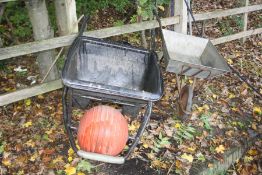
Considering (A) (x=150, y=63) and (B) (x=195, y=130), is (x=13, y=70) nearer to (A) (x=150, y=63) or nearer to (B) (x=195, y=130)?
(A) (x=150, y=63)

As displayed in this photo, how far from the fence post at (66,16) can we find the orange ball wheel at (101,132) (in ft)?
5.24

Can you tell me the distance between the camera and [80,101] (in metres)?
4.85

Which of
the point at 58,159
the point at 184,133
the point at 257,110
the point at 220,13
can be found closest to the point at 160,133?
the point at 184,133

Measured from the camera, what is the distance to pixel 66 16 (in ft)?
15.4

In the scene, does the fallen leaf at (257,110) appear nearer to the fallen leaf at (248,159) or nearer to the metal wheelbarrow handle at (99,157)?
the fallen leaf at (248,159)

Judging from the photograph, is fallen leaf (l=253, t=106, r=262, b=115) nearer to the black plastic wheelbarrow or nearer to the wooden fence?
the wooden fence

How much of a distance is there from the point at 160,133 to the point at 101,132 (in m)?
1.54

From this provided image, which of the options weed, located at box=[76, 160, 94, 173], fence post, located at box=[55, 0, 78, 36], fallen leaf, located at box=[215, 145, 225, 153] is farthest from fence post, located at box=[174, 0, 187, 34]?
weed, located at box=[76, 160, 94, 173]

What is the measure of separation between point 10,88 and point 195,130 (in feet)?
10.7

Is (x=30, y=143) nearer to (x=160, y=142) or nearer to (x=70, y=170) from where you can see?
(x=70, y=170)

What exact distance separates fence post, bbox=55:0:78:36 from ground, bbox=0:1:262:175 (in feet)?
4.05

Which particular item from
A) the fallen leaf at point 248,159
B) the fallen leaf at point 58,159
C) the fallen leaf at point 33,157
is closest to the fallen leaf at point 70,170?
the fallen leaf at point 58,159

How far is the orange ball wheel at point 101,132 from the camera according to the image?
3.65 metres

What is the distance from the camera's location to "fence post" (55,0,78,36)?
4625 millimetres
